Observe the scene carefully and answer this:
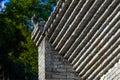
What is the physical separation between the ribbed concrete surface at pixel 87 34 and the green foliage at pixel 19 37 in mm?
18498

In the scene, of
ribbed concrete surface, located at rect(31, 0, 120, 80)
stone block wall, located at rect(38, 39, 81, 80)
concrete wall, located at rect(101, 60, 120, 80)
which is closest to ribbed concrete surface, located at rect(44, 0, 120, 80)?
ribbed concrete surface, located at rect(31, 0, 120, 80)

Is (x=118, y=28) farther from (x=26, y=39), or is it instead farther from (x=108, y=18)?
(x=26, y=39)

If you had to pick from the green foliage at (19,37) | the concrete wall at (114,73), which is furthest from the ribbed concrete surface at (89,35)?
the green foliage at (19,37)

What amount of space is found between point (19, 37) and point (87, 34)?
2590 cm

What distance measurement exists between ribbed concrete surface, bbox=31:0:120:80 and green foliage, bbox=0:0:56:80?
18.5m

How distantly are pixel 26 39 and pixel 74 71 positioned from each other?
2105 cm

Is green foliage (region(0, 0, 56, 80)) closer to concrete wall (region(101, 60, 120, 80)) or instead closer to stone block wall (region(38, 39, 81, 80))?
stone block wall (region(38, 39, 81, 80))

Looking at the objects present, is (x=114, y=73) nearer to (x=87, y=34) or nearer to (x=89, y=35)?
(x=89, y=35)

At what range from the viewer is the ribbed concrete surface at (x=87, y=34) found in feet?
37.3

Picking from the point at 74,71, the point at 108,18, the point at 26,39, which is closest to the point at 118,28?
the point at 108,18

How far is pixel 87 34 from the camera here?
12.4 meters

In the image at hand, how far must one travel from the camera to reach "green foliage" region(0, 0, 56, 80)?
32.7 m

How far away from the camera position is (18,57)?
117 feet

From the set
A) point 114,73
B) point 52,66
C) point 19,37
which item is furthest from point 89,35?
point 19,37
